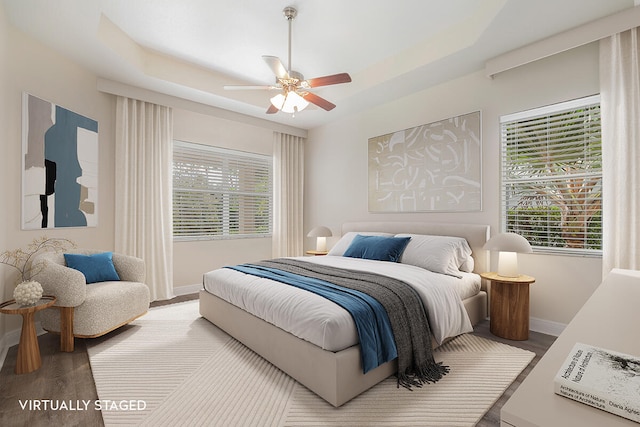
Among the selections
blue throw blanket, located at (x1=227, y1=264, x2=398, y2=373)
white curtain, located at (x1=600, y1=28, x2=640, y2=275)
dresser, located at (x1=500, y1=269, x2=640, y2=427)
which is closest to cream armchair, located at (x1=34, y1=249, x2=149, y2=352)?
blue throw blanket, located at (x1=227, y1=264, x2=398, y2=373)

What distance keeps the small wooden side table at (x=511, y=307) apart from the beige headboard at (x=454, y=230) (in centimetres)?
46

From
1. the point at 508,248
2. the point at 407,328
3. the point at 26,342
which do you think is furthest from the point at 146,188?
the point at 508,248

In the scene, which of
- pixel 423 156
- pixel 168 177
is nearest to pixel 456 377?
pixel 423 156

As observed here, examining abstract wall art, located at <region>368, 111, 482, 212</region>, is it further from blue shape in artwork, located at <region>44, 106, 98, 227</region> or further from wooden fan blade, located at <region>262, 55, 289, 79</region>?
blue shape in artwork, located at <region>44, 106, 98, 227</region>

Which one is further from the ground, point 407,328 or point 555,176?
point 555,176

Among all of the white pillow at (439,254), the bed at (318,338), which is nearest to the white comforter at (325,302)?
the bed at (318,338)

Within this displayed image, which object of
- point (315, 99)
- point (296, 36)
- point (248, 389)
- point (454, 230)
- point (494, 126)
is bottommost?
point (248, 389)

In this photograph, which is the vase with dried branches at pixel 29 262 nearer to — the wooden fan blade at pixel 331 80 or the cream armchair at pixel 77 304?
the cream armchair at pixel 77 304

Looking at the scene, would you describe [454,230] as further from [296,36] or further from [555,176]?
[296,36]

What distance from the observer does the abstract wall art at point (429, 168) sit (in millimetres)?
3441

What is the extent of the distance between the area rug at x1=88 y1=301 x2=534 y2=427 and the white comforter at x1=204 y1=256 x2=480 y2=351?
0.34m

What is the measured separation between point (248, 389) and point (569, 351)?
5.94ft

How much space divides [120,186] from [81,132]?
689 millimetres

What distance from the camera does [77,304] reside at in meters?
2.45
